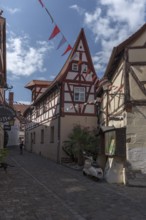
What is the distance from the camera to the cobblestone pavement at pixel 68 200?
8.78 m

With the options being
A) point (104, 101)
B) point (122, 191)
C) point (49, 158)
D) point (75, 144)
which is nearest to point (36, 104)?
point (49, 158)

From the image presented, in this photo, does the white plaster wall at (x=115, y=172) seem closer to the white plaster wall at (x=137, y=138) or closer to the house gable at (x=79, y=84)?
the white plaster wall at (x=137, y=138)

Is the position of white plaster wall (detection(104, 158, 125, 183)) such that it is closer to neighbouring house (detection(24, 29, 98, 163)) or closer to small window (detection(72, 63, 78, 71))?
neighbouring house (detection(24, 29, 98, 163))

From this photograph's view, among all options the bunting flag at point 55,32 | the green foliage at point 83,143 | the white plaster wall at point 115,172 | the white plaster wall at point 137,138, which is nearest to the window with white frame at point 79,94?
the green foliage at point 83,143

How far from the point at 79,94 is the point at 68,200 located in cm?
1874

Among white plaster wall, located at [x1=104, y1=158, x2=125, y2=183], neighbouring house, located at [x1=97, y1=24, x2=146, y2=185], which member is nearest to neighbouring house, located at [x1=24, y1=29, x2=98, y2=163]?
neighbouring house, located at [x1=97, y1=24, x2=146, y2=185]

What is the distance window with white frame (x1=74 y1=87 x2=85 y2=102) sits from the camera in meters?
29.0

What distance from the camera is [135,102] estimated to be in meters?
15.9

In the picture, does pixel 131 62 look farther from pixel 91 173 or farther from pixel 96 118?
pixel 96 118

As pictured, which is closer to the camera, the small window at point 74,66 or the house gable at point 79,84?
the house gable at point 79,84

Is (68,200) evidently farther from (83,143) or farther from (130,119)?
(83,143)

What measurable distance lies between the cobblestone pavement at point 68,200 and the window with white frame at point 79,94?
45.6ft

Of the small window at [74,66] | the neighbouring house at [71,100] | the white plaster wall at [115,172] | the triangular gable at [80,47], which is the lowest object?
the white plaster wall at [115,172]

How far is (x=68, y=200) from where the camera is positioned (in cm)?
1097
